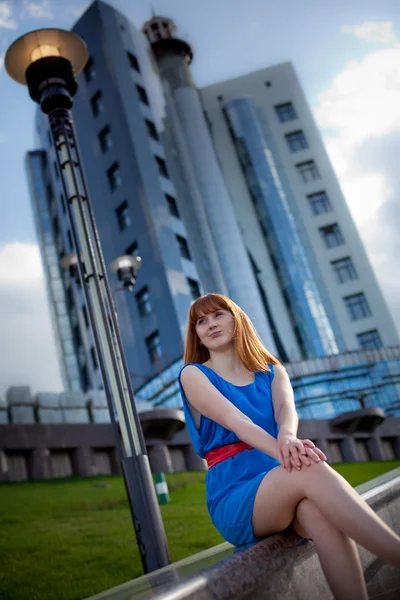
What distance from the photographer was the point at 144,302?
3294cm

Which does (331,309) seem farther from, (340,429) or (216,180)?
(340,429)

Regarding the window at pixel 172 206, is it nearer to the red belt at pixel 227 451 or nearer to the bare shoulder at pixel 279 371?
the bare shoulder at pixel 279 371

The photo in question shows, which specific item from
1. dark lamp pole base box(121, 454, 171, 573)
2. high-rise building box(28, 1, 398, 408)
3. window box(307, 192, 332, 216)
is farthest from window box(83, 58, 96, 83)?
dark lamp pole base box(121, 454, 171, 573)

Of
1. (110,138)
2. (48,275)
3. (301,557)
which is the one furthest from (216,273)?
(301,557)

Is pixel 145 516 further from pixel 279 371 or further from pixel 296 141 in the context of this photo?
pixel 296 141

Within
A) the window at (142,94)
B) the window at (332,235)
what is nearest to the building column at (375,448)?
the window at (142,94)

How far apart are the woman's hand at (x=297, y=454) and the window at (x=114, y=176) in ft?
112

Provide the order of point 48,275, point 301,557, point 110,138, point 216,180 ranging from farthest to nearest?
1. point 48,275
2. point 216,180
3. point 110,138
4. point 301,557

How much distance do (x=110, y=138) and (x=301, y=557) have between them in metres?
36.0

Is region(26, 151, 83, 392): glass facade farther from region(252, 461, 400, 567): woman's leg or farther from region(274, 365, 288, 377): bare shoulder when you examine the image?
region(252, 461, 400, 567): woman's leg

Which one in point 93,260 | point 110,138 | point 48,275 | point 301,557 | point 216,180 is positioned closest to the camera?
point 301,557

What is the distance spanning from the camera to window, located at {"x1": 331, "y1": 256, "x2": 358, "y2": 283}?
4641cm

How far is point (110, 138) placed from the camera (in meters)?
36.5

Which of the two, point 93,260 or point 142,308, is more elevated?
point 142,308
